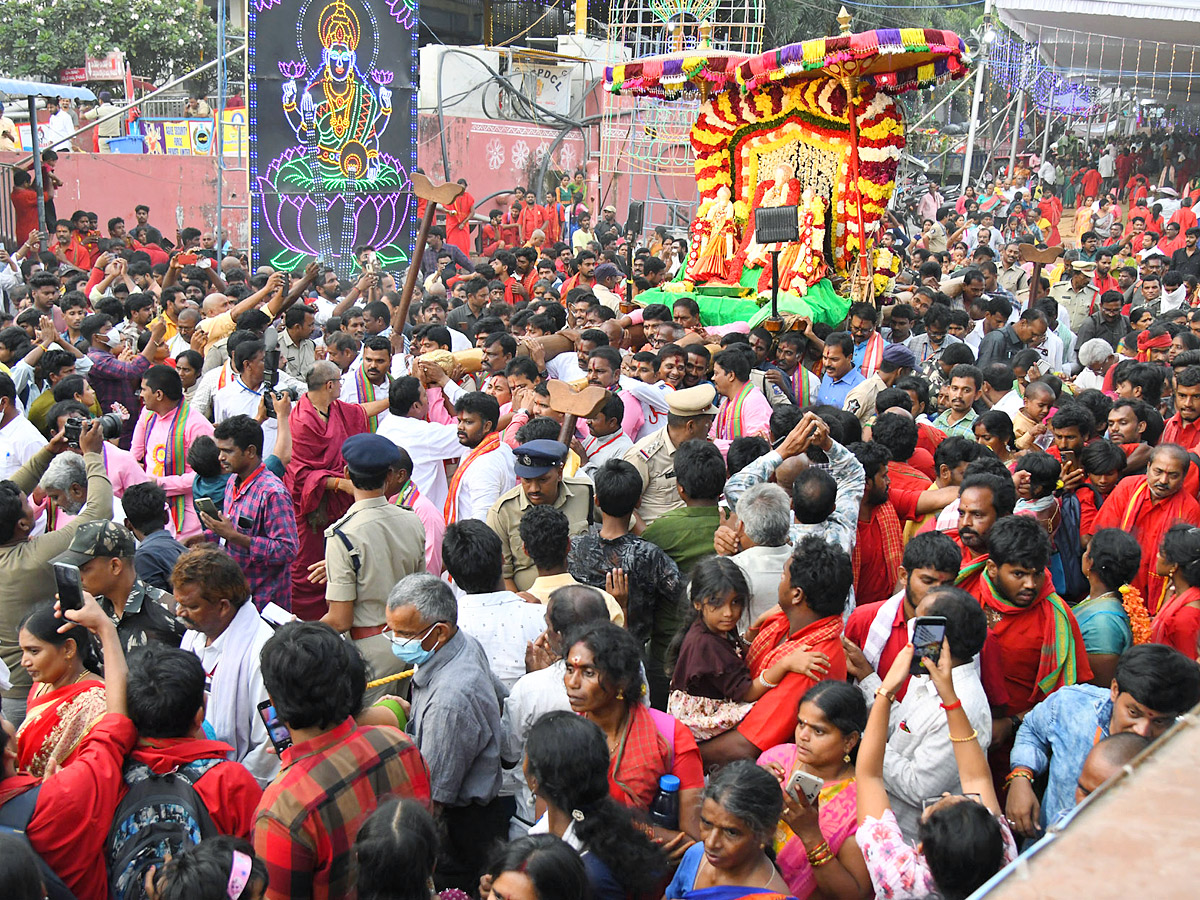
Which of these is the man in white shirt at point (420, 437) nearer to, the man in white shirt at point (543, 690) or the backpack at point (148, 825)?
the man in white shirt at point (543, 690)

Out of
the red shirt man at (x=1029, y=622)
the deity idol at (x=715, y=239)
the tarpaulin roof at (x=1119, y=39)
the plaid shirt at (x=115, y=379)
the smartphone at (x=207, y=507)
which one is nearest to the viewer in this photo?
the red shirt man at (x=1029, y=622)

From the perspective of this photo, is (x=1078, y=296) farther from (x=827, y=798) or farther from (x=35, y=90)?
(x=35, y=90)

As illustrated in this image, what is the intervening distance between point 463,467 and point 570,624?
1867 millimetres

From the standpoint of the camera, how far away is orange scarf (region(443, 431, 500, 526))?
5.04m

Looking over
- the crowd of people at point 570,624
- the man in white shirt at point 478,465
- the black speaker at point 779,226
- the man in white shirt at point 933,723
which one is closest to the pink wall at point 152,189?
the black speaker at point 779,226

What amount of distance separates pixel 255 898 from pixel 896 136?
35.3 ft

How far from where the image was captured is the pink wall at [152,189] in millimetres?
16734

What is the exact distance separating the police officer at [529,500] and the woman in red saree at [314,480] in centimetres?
103

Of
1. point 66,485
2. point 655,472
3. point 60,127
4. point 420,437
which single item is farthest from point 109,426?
point 60,127

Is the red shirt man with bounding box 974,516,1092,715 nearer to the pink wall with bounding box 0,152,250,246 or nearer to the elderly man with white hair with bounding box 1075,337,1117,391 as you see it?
the elderly man with white hair with bounding box 1075,337,1117,391

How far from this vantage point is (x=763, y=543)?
3.92 m

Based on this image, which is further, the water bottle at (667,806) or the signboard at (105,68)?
the signboard at (105,68)

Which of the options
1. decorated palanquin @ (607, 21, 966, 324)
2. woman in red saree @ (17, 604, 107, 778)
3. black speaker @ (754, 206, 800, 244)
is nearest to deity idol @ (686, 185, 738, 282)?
decorated palanquin @ (607, 21, 966, 324)

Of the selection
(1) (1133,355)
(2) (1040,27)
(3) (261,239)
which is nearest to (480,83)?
(2) (1040,27)
